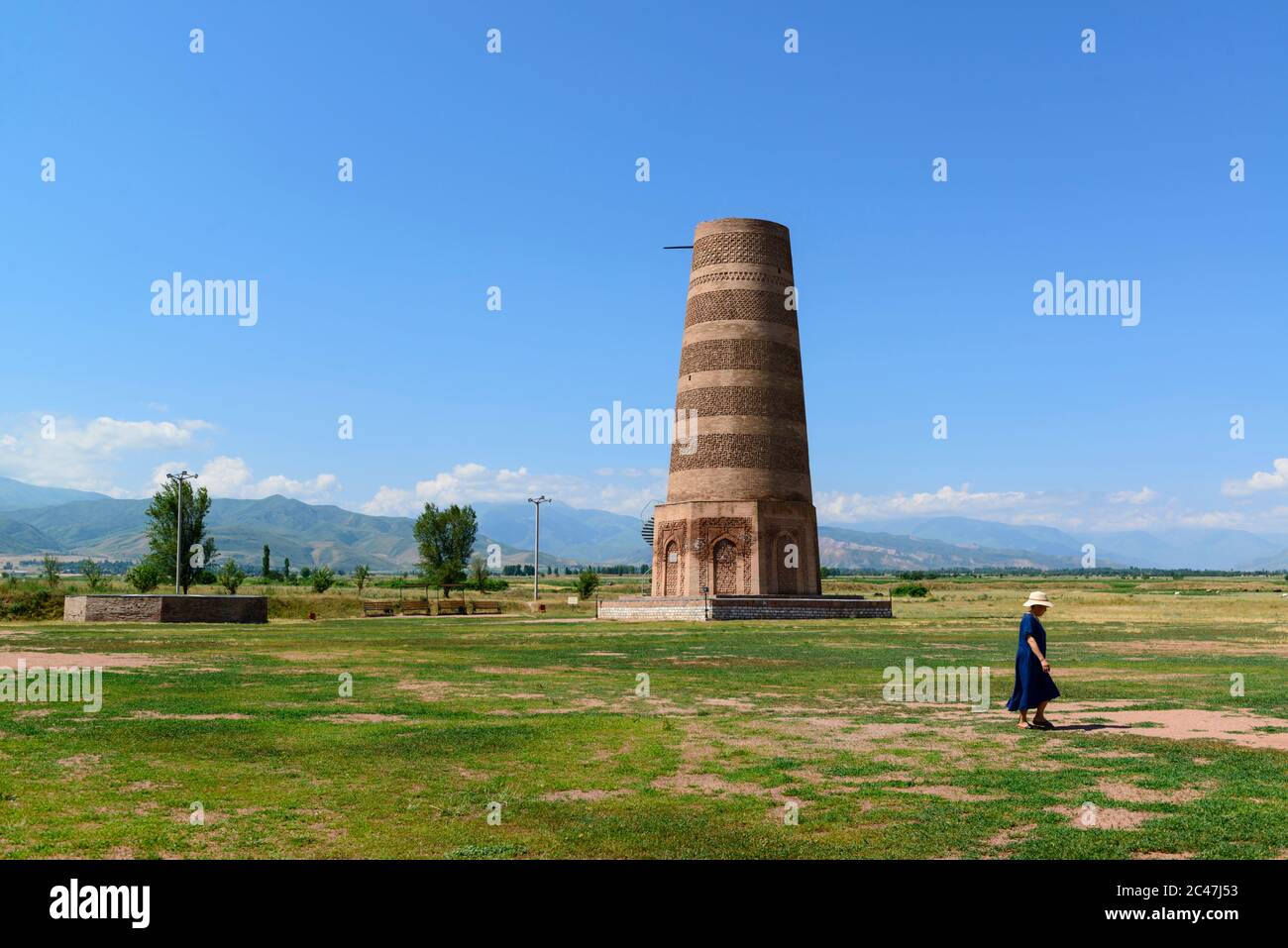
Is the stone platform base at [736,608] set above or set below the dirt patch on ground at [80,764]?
below

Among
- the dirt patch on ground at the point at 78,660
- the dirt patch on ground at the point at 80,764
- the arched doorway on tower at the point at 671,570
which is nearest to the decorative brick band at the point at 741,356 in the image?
the arched doorway on tower at the point at 671,570

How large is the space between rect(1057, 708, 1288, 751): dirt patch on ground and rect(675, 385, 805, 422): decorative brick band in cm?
3601

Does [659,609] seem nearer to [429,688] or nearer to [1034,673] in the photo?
[429,688]

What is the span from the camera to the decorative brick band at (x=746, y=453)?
5059cm

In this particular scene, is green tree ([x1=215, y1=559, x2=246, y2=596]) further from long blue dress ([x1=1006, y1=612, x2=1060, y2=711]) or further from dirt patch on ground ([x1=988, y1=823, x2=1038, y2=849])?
dirt patch on ground ([x1=988, y1=823, x2=1038, y2=849])

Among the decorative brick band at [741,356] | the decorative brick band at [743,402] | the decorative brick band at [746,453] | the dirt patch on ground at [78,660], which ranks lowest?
the dirt patch on ground at [78,660]

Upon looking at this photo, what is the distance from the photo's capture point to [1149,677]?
20.1 meters

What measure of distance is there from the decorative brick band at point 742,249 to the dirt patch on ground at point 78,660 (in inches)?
1360

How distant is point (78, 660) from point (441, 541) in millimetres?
56624

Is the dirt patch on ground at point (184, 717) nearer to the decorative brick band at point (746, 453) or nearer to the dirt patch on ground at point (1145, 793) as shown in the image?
the dirt patch on ground at point (1145, 793)

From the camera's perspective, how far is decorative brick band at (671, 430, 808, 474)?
166 feet

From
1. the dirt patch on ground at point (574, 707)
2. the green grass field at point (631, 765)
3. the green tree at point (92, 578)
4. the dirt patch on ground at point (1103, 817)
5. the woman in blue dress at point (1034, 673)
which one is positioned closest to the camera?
the green grass field at point (631, 765)

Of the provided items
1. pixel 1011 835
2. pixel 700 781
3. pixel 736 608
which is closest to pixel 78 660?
pixel 700 781
